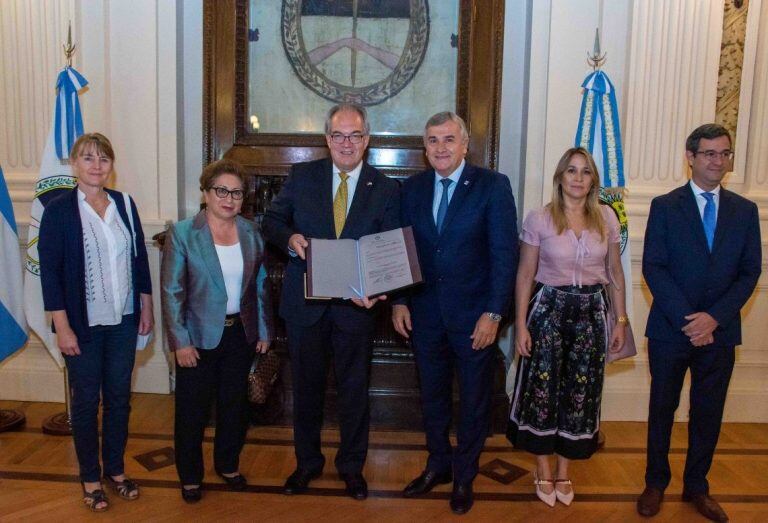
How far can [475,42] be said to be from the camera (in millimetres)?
4148

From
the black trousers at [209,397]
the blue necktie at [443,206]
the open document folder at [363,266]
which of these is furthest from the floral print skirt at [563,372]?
the black trousers at [209,397]

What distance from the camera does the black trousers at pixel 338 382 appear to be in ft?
9.50

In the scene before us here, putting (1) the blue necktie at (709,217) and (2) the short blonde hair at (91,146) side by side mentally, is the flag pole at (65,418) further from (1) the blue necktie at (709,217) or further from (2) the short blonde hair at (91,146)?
(1) the blue necktie at (709,217)

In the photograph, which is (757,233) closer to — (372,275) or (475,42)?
(372,275)

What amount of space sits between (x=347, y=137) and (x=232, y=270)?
741mm

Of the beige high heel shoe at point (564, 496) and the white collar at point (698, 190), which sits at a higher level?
the white collar at point (698, 190)

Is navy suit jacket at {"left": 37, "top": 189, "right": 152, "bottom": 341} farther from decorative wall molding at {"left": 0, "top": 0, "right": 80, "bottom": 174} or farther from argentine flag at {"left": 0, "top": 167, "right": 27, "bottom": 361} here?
decorative wall molding at {"left": 0, "top": 0, "right": 80, "bottom": 174}

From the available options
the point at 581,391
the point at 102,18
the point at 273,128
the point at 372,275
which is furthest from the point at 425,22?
the point at 581,391

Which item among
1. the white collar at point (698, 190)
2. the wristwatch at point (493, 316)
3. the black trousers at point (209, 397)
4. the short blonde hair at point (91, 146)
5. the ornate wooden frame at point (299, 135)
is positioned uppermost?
the ornate wooden frame at point (299, 135)

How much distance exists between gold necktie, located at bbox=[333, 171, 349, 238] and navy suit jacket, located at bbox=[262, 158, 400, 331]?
24 mm

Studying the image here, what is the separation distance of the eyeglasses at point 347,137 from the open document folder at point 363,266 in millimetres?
414

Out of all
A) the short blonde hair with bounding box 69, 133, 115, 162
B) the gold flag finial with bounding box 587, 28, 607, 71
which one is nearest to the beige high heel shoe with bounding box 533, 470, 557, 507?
the gold flag finial with bounding box 587, 28, 607, 71

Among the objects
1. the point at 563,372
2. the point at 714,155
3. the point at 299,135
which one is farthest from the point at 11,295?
the point at 714,155

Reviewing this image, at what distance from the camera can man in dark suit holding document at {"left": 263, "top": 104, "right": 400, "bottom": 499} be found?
279cm
